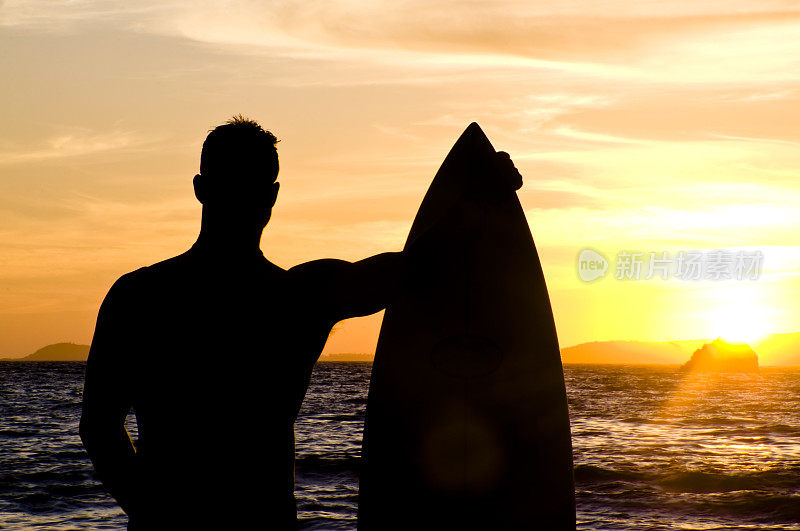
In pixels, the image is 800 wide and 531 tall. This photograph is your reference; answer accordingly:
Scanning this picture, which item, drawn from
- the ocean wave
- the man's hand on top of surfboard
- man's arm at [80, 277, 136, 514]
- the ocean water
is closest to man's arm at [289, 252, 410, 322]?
man's arm at [80, 277, 136, 514]

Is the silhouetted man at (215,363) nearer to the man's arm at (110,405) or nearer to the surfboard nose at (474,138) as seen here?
the man's arm at (110,405)

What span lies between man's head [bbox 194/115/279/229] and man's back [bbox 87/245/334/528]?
0.38 ft

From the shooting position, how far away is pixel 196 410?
1.96m

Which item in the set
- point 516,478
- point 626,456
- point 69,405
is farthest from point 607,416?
point 516,478

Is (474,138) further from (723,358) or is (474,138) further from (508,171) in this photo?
(723,358)

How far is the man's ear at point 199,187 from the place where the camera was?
2062mm

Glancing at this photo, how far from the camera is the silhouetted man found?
1938 mm

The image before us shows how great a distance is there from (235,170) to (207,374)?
1.66 feet

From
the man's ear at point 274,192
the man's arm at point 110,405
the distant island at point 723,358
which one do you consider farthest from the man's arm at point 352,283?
the distant island at point 723,358

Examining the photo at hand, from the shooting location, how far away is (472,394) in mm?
3574

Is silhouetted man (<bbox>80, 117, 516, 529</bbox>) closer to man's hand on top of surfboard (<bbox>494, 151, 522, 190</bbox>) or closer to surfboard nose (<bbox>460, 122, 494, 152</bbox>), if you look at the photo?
man's hand on top of surfboard (<bbox>494, 151, 522, 190</bbox>)

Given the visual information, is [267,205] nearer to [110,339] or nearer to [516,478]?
[110,339]

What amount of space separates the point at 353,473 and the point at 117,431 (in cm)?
1729

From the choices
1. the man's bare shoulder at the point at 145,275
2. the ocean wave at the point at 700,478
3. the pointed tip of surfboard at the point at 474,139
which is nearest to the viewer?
the man's bare shoulder at the point at 145,275
